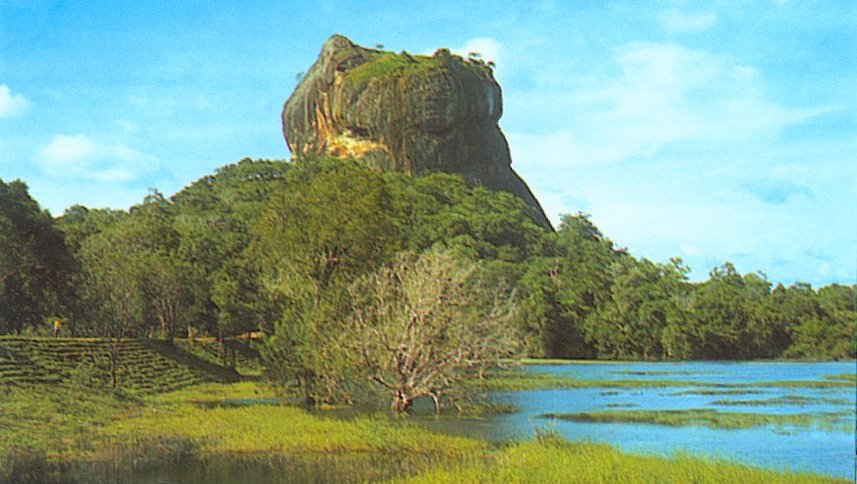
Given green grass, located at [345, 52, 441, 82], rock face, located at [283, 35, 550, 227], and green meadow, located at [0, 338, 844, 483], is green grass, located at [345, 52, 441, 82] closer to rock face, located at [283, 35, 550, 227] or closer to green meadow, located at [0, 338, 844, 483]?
rock face, located at [283, 35, 550, 227]

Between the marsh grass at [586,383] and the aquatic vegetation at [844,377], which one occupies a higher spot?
the aquatic vegetation at [844,377]

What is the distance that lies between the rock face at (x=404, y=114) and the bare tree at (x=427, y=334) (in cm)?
6989

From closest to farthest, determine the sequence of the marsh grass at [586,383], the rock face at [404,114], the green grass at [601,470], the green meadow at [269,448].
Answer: the green grass at [601,470]
the green meadow at [269,448]
the marsh grass at [586,383]
the rock face at [404,114]

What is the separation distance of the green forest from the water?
1.47 metres

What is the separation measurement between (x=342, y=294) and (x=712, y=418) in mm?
12444

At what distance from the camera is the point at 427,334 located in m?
28.2

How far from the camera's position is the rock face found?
98.5 meters

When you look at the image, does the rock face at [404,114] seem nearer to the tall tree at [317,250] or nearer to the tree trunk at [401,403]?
the tall tree at [317,250]

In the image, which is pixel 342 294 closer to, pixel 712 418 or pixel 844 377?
pixel 712 418

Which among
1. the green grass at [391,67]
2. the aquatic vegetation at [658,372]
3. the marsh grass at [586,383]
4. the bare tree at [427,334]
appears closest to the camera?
the bare tree at [427,334]

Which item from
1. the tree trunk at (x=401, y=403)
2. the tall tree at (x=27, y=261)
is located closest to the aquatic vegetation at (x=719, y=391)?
the tree trunk at (x=401, y=403)

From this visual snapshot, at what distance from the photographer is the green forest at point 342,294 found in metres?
29.2

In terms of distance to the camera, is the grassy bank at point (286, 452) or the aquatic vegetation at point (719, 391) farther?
the aquatic vegetation at point (719, 391)

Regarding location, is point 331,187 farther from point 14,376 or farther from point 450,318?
point 14,376
